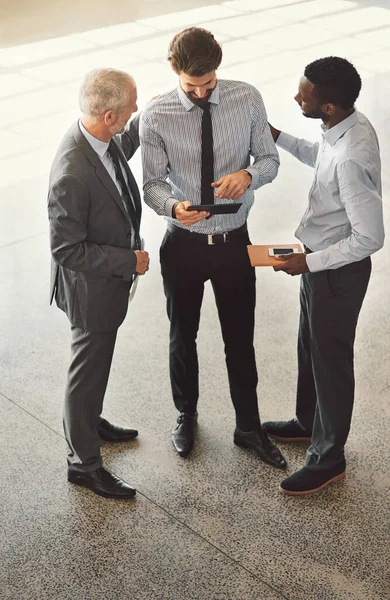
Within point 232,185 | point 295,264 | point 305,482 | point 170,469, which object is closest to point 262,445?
point 305,482

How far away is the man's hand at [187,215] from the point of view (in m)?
3.12

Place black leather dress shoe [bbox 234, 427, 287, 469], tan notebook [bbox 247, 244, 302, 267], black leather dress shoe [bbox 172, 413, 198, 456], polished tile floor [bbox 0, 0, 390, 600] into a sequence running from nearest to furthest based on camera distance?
polished tile floor [bbox 0, 0, 390, 600]
tan notebook [bbox 247, 244, 302, 267]
black leather dress shoe [bbox 234, 427, 287, 469]
black leather dress shoe [bbox 172, 413, 198, 456]

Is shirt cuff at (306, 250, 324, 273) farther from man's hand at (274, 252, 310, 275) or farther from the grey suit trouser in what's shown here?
the grey suit trouser

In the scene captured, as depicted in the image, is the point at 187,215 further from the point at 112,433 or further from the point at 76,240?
the point at 112,433

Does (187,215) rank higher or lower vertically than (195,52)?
lower

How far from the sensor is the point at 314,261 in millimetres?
3035

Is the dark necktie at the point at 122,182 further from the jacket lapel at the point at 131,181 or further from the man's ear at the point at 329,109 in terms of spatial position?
the man's ear at the point at 329,109

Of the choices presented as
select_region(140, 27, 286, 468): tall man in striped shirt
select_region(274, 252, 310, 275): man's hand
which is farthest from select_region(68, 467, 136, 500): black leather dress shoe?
select_region(274, 252, 310, 275): man's hand

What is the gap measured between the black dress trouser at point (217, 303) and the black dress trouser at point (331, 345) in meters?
0.26

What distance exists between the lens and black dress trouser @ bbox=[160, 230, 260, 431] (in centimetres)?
339

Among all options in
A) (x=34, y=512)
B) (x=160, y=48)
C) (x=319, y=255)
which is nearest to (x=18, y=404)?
(x=34, y=512)

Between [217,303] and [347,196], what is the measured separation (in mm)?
887

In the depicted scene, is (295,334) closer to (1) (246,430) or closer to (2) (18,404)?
(1) (246,430)

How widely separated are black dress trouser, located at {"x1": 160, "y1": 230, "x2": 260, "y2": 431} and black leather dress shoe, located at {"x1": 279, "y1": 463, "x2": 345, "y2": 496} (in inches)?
13.6
